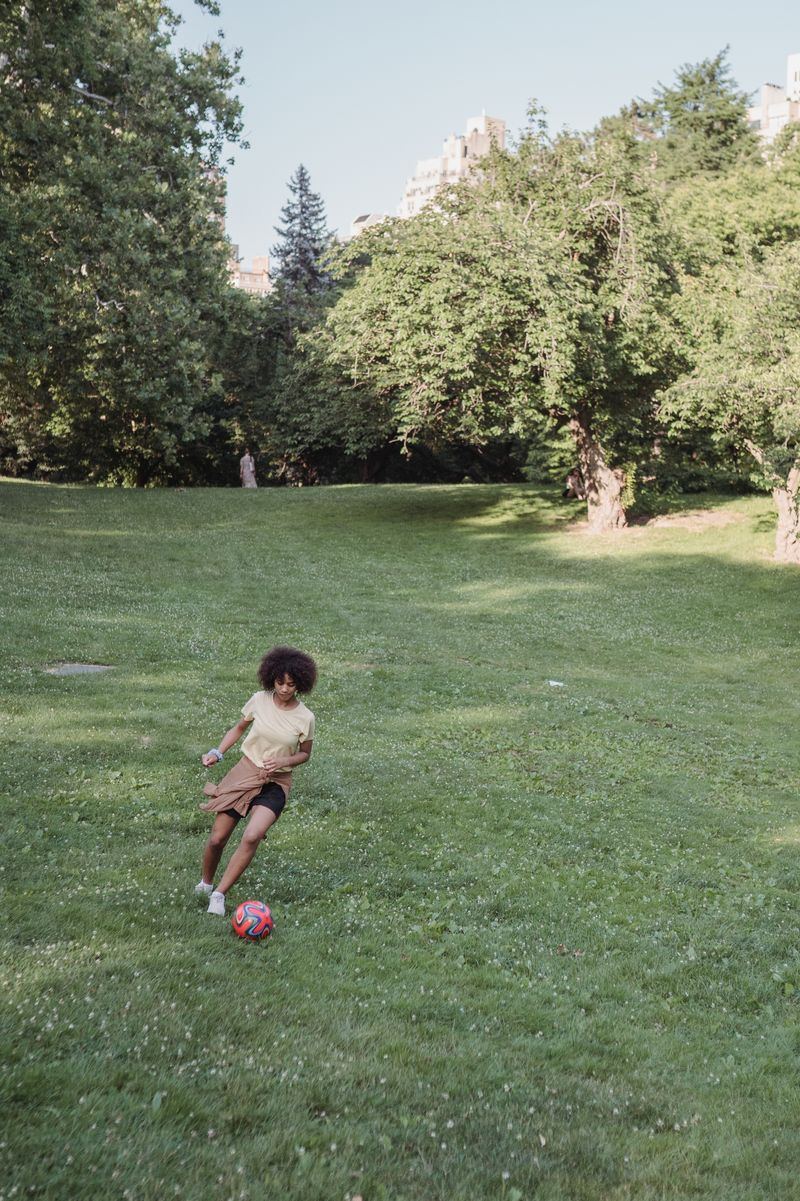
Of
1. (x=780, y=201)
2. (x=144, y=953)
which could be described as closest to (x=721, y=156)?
(x=780, y=201)

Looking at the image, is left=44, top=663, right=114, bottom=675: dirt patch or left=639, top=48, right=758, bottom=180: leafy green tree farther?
left=639, top=48, right=758, bottom=180: leafy green tree

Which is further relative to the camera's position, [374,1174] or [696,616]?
[696,616]

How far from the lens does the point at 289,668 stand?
8711mm

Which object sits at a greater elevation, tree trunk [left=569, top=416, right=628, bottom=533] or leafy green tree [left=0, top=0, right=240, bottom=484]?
leafy green tree [left=0, top=0, right=240, bottom=484]

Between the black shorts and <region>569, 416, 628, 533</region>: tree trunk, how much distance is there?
32.5 metres

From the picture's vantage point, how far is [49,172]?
33.9 meters

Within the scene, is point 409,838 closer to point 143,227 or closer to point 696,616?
point 696,616

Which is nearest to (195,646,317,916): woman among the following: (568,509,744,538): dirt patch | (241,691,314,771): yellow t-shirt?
(241,691,314,771): yellow t-shirt

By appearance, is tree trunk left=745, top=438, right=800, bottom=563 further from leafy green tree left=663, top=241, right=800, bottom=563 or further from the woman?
the woman

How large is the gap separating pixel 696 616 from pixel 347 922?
22.6m

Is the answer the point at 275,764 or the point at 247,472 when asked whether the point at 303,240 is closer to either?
the point at 247,472

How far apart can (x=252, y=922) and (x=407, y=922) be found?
5.98ft

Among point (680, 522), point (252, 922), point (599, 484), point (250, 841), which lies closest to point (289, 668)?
point (250, 841)

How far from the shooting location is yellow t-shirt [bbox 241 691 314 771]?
8.78m
